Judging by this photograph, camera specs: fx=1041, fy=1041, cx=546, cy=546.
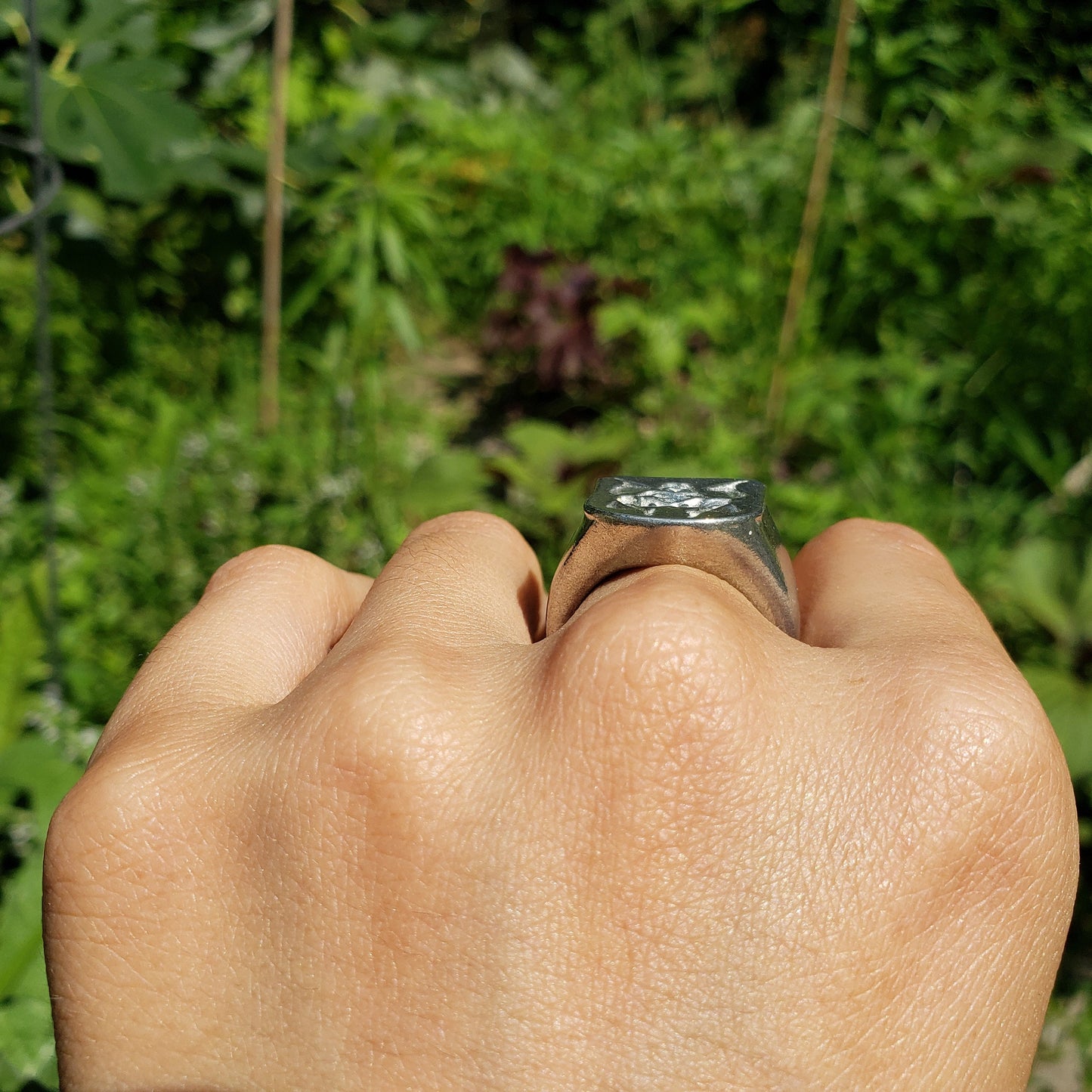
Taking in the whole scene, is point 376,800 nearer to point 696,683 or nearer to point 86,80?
point 696,683

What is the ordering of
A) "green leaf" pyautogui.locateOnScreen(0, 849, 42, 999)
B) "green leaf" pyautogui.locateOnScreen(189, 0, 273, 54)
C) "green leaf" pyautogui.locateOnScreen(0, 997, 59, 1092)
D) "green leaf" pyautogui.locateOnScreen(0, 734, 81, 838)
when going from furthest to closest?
"green leaf" pyautogui.locateOnScreen(189, 0, 273, 54) → "green leaf" pyautogui.locateOnScreen(0, 734, 81, 838) → "green leaf" pyautogui.locateOnScreen(0, 849, 42, 999) → "green leaf" pyautogui.locateOnScreen(0, 997, 59, 1092)

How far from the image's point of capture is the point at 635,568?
76 cm

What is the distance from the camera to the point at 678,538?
737mm

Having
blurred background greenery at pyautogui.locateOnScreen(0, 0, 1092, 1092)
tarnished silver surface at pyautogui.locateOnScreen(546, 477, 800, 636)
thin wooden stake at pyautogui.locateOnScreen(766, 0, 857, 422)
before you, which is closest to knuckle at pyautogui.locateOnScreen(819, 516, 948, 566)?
tarnished silver surface at pyautogui.locateOnScreen(546, 477, 800, 636)

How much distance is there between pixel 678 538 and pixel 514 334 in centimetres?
346

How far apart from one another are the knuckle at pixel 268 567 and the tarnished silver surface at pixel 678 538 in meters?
0.24

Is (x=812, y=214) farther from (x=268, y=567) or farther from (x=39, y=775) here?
(x=268, y=567)

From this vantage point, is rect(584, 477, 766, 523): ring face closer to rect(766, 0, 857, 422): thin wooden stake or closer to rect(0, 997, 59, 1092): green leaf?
rect(0, 997, 59, 1092): green leaf

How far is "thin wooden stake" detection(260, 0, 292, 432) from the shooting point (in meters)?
3.30

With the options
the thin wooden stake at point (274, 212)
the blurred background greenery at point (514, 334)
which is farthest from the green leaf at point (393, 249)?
the thin wooden stake at point (274, 212)

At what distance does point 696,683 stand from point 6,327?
3.66 m

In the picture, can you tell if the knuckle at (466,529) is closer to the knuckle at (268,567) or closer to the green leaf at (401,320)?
the knuckle at (268,567)

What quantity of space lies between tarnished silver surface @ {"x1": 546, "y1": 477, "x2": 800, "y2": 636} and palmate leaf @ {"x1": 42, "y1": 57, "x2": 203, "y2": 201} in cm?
214

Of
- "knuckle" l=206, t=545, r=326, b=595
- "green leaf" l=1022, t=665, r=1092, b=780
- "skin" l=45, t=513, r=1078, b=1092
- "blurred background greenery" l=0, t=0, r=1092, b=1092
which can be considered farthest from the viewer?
"blurred background greenery" l=0, t=0, r=1092, b=1092
